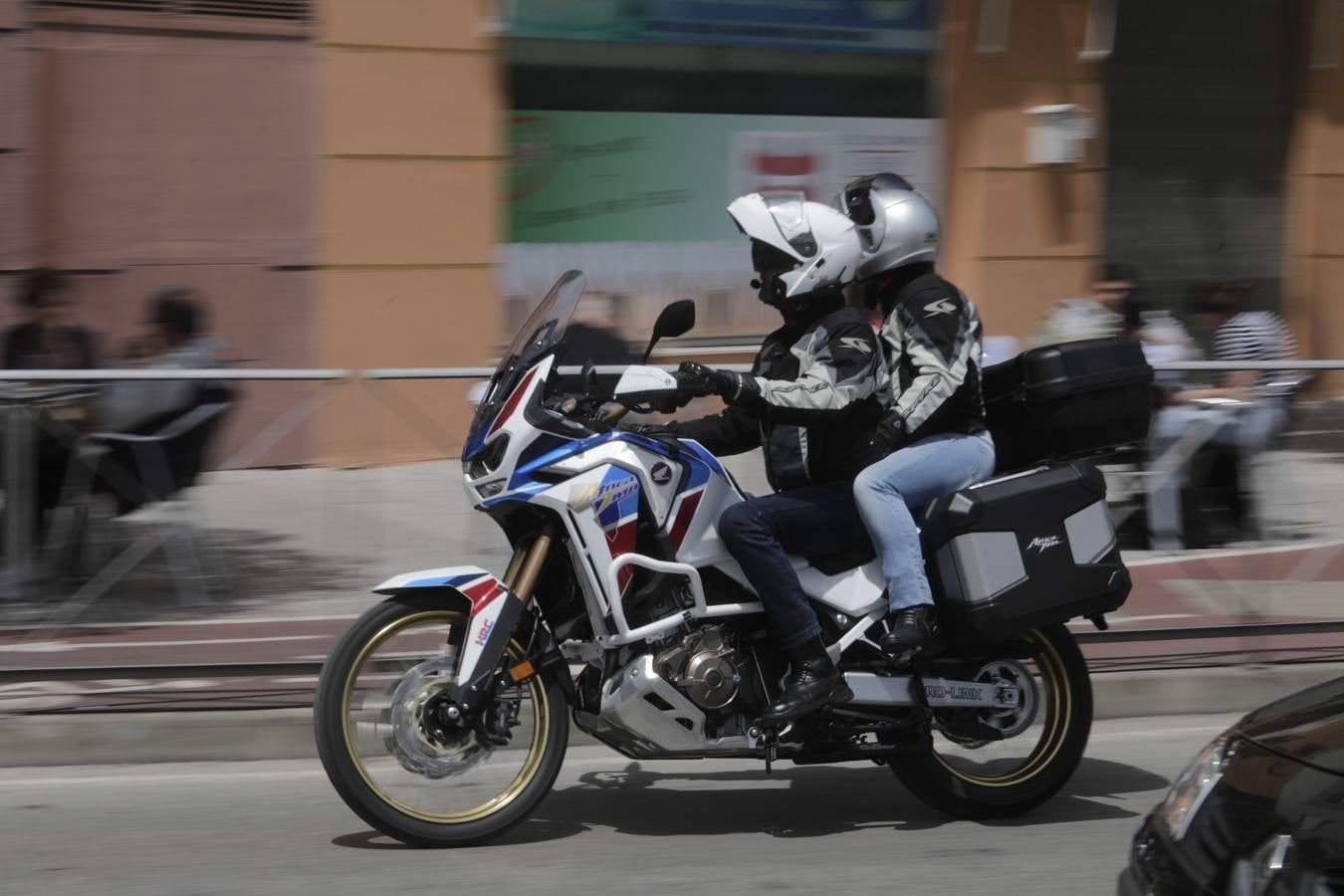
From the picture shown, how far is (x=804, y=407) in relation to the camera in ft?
15.3

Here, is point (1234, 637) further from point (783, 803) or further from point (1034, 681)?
point (783, 803)

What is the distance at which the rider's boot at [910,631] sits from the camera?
486 centimetres

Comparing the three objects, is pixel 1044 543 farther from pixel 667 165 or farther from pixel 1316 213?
pixel 1316 213

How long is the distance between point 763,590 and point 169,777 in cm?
221

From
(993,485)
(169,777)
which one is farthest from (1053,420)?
(169,777)

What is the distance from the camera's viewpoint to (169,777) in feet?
18.4

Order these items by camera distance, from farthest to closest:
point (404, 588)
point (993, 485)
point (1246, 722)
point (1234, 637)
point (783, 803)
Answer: point (1234, 637), point (783, 803), point (993, 485), point (404, 588), point (1246, 722)

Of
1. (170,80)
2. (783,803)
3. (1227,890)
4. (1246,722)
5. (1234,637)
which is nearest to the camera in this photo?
(1227,890)

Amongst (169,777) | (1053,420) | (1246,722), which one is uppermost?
(1053,420)

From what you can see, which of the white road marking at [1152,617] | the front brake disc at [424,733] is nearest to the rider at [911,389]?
the front brake disc at [424,733]

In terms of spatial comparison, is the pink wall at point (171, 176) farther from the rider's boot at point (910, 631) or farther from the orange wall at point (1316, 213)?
the orange wall at point (1316, 213)

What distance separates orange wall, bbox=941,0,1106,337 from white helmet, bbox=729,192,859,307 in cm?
758

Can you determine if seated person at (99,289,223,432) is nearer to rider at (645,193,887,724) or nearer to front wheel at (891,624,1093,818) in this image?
rider at (645,193,887,724)

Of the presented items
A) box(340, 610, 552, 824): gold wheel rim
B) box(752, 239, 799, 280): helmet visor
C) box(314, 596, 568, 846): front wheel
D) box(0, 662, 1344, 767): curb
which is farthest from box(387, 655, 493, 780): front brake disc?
box(752, 239, 799, 280): helmet visor
